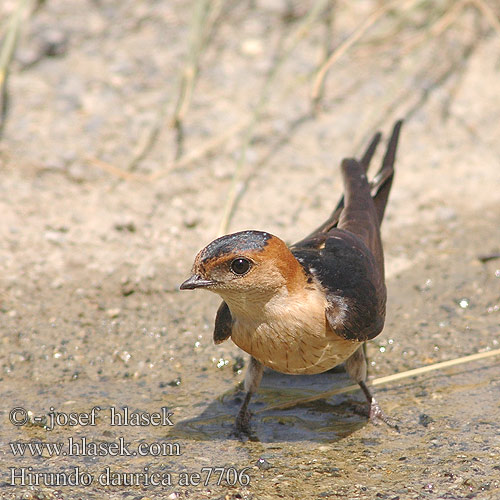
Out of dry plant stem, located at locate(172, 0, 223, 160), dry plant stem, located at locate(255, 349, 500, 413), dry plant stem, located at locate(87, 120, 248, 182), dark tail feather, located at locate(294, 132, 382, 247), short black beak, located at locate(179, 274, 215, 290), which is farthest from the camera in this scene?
dry plant stem, located at locate(172, 0, 223, 160)

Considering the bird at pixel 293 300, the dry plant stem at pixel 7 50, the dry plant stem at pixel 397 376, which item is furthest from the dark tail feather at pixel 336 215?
the dry plant stem at pixel 7 50

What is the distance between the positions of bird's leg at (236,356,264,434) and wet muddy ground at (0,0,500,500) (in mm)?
83

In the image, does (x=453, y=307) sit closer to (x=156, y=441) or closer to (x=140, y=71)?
(x=156, y=441)

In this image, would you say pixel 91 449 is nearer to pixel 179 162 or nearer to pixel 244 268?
pixel 244 268

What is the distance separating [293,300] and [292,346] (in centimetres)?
24

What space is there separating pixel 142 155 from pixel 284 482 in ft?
12.2

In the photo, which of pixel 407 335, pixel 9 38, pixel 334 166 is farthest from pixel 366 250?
pixel 9 38

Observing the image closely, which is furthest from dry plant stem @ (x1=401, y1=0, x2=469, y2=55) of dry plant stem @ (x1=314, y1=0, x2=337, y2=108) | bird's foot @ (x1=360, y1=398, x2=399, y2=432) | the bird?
bird's foot @ (x1=360, y1=398, x2=399, y2=432)

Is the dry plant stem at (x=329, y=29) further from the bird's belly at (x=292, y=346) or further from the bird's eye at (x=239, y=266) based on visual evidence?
the bird's eye at (x=239, y=266)

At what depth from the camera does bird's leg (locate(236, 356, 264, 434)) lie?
4.66m

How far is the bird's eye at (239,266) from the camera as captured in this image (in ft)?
13.3

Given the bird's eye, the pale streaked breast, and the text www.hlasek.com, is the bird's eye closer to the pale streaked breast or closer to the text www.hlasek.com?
the pale streaked breast

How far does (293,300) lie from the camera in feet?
14.0

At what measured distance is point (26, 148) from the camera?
688cm
